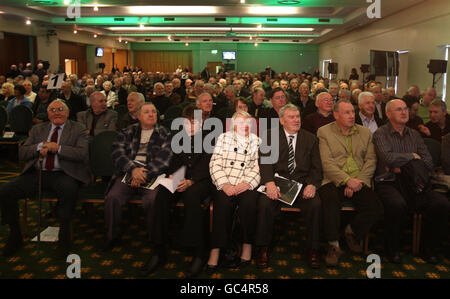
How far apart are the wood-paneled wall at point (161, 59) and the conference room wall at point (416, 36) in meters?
16.8

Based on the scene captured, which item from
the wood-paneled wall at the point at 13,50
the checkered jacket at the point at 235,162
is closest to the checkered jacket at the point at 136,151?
the checkered jacket at the point at 235,162

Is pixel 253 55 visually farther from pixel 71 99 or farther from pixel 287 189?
pixel 287 189

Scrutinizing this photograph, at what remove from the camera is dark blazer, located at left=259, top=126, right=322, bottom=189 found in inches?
151

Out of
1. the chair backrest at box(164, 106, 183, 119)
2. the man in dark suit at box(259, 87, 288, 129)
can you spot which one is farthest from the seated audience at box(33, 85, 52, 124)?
the man in dark suit at box(259, 87, 288, 129)

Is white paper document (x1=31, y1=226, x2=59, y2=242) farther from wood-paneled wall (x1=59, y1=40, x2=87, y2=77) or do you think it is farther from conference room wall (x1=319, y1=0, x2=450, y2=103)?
wood-paneled wall (x1=59, y1=40, x2=87, y2=77)

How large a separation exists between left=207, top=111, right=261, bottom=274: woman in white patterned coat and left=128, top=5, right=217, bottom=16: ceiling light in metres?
12.8

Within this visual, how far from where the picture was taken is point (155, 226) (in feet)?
11.7

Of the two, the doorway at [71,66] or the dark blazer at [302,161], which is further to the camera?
the doorway at [71,66]

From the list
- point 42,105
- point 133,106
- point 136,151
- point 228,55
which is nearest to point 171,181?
point 136,151

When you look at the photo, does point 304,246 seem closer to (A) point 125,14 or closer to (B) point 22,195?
(B) point 22,195

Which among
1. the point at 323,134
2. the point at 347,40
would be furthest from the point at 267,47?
the point at 323,134

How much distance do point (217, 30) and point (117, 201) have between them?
20.1 meters

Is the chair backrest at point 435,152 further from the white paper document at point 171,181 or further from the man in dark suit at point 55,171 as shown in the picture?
the man in dark suit at point 55,171

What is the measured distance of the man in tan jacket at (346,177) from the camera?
3611 millimetres
